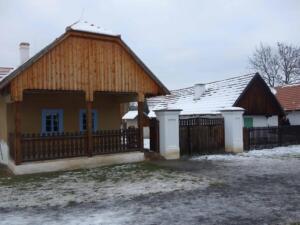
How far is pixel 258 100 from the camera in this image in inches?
1033

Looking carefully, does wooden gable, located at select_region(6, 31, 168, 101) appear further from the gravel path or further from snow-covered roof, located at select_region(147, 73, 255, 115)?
snow-covered roof, located at select_region(147, 73, 255, 115)

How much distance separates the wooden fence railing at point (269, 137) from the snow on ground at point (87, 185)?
8.43 meters

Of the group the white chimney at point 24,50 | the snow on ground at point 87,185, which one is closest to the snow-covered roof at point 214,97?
the white chimney at point 24,50

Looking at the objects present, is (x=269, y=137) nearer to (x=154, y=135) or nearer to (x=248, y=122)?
(x=248, y=122)

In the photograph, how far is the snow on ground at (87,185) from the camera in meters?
8.83

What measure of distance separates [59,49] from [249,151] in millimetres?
10663

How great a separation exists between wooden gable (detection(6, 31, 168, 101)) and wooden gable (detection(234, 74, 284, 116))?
10.8 metres

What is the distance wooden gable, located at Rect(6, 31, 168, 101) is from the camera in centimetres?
1323

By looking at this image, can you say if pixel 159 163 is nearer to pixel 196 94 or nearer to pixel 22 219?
pixel 22 219

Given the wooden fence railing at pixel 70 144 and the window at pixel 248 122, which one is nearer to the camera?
the wooden fence railing at pixel 70 144

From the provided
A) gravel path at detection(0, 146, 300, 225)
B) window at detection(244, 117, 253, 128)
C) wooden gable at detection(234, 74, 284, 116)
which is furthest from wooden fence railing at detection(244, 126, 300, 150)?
gravel path at detection(0, 146, 300, 225)

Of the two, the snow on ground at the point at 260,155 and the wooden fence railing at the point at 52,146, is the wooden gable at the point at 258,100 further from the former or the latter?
the wooden fence railing at the point at 52,146

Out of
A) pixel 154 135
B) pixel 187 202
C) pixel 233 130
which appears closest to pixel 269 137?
pixel 233 130

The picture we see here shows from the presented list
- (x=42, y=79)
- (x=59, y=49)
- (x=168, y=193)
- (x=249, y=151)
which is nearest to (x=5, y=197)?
(x=168, y=193)
